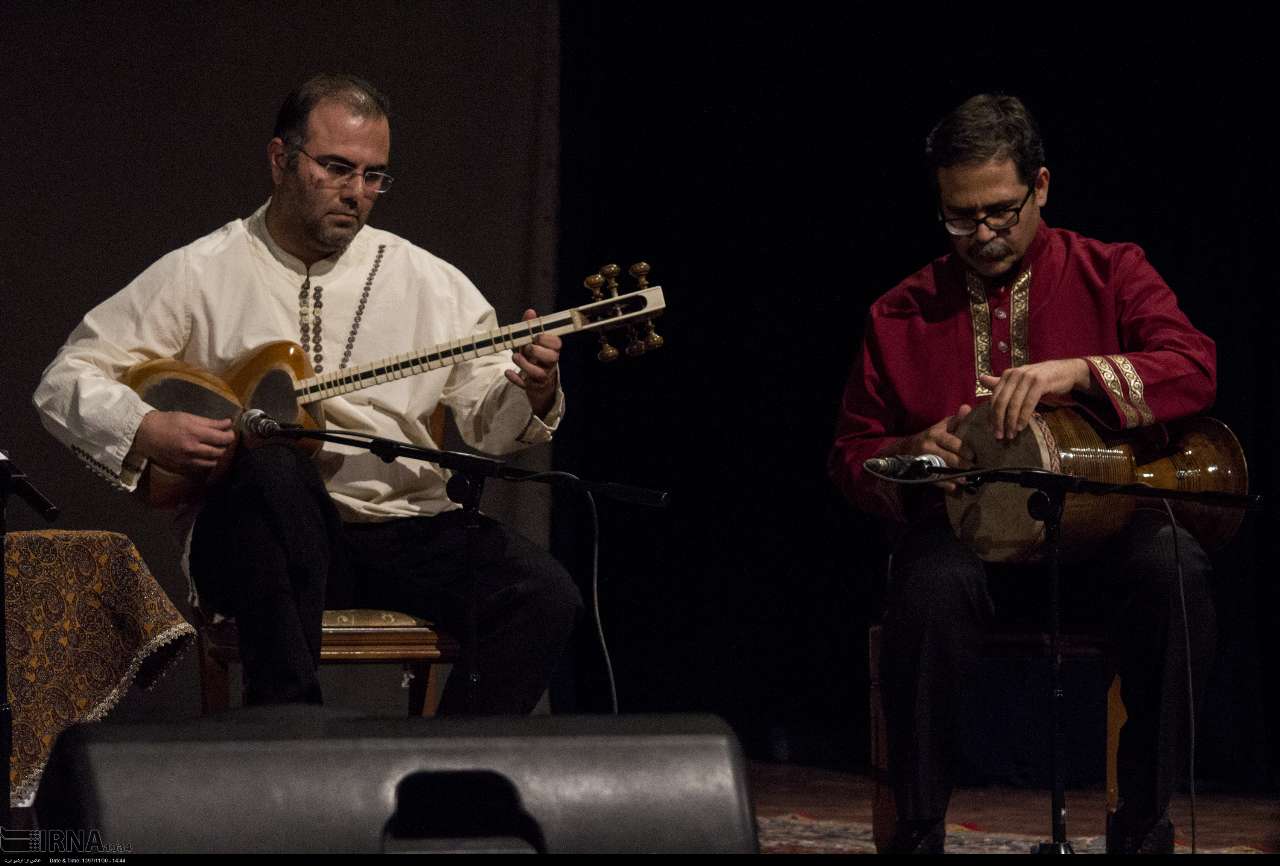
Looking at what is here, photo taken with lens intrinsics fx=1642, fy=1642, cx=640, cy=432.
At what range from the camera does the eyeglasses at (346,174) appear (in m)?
3.31

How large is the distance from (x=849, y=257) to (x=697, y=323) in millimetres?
461

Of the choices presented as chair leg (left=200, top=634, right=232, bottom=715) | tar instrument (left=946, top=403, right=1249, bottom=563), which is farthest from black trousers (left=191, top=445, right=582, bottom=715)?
tar instrument (left=946, top=403, right=1249, bottom=563)

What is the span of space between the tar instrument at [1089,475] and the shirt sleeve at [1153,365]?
0.05 meters

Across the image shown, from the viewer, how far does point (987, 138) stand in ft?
10.4

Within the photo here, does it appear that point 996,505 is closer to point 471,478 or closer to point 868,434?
point 868,434

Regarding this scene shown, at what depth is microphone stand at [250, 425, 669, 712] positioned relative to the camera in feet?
8.52

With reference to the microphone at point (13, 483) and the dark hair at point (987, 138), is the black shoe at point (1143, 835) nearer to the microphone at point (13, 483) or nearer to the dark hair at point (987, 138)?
the dark hair at point (987, 138)

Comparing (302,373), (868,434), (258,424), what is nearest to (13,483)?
(258,424)

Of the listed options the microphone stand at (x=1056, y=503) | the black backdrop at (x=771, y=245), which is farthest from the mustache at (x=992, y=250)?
the black backdrop at (x=771, y=245)

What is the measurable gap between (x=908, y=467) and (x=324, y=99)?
1.46 m

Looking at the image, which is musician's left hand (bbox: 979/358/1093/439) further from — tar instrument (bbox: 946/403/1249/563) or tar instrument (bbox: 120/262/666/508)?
tar instrument (bbox: 120/262/666/508)

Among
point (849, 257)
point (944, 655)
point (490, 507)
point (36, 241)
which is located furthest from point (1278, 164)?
point (36, 241)

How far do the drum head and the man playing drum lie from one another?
20 mm

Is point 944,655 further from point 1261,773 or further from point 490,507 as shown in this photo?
point 490,507
